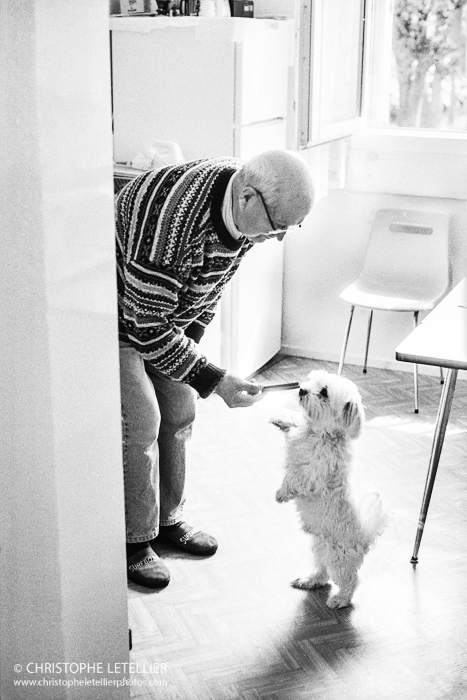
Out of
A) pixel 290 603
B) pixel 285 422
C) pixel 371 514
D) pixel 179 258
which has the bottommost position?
pixel 290 603

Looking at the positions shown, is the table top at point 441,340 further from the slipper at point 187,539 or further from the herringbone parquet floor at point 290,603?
the slipper at point 187,539

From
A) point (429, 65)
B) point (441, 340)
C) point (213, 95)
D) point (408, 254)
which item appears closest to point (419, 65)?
point (429, 65)

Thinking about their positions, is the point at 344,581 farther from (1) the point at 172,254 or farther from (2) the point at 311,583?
(1) the point at 172,254

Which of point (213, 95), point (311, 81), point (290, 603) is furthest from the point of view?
point (311, 81)

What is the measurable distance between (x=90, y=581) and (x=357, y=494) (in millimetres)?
1114

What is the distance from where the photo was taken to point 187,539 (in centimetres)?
303

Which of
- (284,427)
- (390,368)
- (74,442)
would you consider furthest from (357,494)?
(390,368)

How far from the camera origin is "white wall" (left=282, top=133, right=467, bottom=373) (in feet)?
14.8

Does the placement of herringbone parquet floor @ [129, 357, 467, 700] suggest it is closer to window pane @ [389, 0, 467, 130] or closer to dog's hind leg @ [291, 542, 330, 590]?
dog's hind leg @ [291, 542, 330, 590]

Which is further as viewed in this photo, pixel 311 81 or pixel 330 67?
pixel 330 67

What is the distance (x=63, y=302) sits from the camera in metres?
1.54

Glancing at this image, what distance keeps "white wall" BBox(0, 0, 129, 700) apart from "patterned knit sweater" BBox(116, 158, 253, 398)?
70cm

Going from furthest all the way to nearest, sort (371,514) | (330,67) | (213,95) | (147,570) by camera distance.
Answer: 1. (330,67)
2. (213,95)
3. (147,570)
4. (371,514)

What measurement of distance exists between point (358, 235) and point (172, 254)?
101 inches
